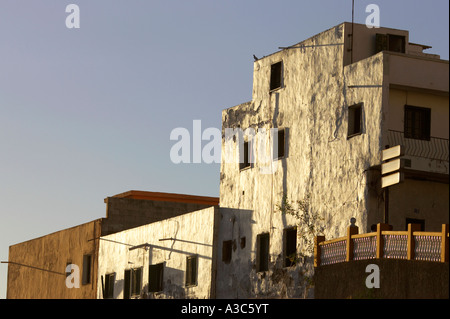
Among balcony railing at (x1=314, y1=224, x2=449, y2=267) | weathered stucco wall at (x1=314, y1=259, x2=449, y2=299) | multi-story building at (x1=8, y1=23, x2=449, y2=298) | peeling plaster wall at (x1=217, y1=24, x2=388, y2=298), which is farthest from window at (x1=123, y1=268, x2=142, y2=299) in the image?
weathered stucco wall at (x1=314, y1=259, x2=449, y2=299)

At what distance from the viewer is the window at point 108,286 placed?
166 feet

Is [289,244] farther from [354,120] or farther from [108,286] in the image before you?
[108,286]

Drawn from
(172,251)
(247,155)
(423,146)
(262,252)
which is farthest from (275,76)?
(172,251)

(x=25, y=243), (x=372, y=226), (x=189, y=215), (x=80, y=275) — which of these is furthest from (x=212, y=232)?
(x=25, y=243)

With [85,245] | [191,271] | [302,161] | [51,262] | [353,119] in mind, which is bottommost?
[191,271]

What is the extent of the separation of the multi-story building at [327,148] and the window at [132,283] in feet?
20.9

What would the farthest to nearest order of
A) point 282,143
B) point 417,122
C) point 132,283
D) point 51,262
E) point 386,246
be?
point 51,262 → point 132,283 → point 282,143 → point 417,122 → point 386,246

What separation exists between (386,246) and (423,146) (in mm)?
5799

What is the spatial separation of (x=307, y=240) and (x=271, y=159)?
4123mm

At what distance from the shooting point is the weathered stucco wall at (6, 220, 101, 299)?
53.0 meters

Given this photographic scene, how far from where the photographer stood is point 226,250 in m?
42.5

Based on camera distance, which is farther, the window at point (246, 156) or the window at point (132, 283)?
the window at point (132, 283)

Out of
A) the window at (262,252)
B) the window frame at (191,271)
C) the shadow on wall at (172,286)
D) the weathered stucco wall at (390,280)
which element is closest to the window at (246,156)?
the window at (262,252)

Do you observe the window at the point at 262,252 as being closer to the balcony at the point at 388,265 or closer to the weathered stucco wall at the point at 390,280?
the balcony at the point at 388,265
